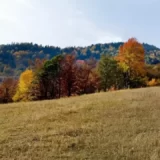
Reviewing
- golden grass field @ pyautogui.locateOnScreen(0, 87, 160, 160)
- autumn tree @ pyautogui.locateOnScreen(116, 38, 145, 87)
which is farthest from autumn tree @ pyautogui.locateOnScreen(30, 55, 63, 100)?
golden grass field @ pyautogui.locateOnScreen(0, 87, 160, 160)

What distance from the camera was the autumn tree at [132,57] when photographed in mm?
63844

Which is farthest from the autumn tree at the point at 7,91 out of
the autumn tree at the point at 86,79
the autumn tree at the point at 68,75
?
the autumn tree at the point at 86,79

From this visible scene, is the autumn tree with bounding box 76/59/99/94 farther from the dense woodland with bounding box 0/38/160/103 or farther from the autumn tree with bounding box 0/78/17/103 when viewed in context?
the autumn tree with bounding box 0/78/17/103

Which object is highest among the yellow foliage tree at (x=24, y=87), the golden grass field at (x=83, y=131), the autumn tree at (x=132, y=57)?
the autumn tree at (x=132, y=57)

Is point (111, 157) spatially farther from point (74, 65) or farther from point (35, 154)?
point (74, 65)

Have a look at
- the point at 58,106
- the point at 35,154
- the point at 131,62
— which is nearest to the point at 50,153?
the point at 35,154

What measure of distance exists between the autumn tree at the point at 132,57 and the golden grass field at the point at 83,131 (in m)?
30.9

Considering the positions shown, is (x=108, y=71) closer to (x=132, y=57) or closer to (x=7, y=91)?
(x=132, y=57)

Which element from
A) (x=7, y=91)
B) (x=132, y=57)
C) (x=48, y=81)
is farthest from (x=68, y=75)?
(x=7, y=91)

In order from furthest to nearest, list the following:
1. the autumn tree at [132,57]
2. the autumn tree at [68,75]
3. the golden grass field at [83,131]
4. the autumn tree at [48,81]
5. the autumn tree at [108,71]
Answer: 1. the autumn tree at [68,75]
2. the autumn tree at [108,71]
3. the autumn tree at [48,81]
4. the autumn tree at [132,57]
5. the golden grass field at [83,131]

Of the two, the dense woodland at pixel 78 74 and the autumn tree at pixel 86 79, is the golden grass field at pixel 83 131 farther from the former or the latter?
the autumn tree at pixel 86 79

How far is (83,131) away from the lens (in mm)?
22422

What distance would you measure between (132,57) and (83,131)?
43.4m

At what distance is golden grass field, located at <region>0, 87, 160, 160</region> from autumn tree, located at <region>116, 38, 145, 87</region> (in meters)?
30.9
